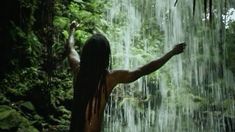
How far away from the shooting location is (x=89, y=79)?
266 centimetres

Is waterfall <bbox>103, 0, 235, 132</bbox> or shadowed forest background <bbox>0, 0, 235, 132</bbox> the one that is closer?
shadowed forest background <bbox>0, 0, 235, 132</bbox>

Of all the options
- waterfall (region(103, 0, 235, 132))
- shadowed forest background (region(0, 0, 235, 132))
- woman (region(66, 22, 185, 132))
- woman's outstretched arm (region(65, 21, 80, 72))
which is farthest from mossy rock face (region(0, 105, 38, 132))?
waterfall (region(103, 0, 235, 132))

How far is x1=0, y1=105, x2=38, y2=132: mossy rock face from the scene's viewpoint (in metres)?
4.67

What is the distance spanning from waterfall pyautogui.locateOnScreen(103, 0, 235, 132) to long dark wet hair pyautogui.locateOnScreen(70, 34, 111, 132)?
7.65 m

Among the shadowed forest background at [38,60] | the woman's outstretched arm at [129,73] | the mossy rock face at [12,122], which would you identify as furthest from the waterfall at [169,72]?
the woman's outstretched arm at [129,73]

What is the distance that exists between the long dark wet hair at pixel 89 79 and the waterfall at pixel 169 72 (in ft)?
25.1

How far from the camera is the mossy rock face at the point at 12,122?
184 inches

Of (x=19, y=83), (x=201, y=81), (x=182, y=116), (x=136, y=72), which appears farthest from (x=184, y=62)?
(x=136, y=72)

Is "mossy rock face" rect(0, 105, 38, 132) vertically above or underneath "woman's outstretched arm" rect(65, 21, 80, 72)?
underneath

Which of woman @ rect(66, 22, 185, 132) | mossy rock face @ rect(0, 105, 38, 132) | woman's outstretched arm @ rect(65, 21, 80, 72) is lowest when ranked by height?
mossy rock face @ rect(0, 105, 38, 132)

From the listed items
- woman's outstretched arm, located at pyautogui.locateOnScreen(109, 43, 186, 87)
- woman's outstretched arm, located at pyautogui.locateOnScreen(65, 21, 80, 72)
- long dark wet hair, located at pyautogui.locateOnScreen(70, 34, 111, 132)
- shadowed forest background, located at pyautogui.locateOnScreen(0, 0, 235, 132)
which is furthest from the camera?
shadowed forest background, located at pyautogui.locateOnScreen(0, 0, 235, 132)

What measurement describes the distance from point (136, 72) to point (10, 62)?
433 cm

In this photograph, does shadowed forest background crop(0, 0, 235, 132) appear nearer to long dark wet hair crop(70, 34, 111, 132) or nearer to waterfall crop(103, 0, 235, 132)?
waterfall crop(103, 0, 235, 132)

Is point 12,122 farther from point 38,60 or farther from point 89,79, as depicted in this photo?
point 38,60
